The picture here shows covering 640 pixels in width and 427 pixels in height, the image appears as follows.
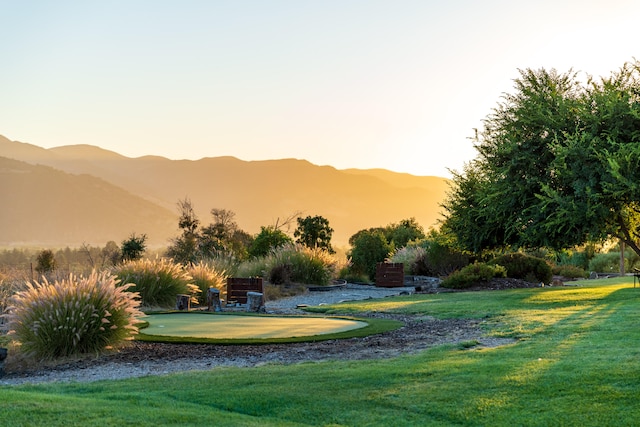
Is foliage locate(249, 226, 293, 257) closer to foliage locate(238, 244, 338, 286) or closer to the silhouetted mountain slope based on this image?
foliage locate(238, 244, 338, 286)

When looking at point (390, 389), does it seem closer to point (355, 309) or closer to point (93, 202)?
point (355, 309)

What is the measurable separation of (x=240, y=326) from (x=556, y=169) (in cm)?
1327

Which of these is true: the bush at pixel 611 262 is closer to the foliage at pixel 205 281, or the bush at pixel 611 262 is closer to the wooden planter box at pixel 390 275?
the wooden planter box at pixel 390 275

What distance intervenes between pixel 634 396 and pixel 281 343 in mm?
7035

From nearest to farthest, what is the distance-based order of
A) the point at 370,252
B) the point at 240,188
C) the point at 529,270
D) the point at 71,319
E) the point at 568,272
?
1. the point at 71,319
2. the point at 529,270
3. the point at 370,252
4. the point at 568,272
5. the point at 240,188

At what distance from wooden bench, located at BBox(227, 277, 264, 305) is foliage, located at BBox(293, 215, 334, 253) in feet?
56.8

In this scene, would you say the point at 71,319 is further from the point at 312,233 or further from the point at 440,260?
the point at 312,233

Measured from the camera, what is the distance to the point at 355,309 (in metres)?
20.4

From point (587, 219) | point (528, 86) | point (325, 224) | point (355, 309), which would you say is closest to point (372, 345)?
point (355, 309)

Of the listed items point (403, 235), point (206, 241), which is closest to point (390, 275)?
point (206, 241)

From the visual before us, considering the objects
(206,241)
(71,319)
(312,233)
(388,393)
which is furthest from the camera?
(206,241)

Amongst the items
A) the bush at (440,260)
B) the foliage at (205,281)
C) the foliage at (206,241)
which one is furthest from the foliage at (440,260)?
the foliage at (205,281)

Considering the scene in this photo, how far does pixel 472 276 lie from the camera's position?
95.5ft

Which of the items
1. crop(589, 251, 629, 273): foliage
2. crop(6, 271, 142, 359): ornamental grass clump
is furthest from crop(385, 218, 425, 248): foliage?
crop(6, 271, 142, 359): ornamental grass clump
